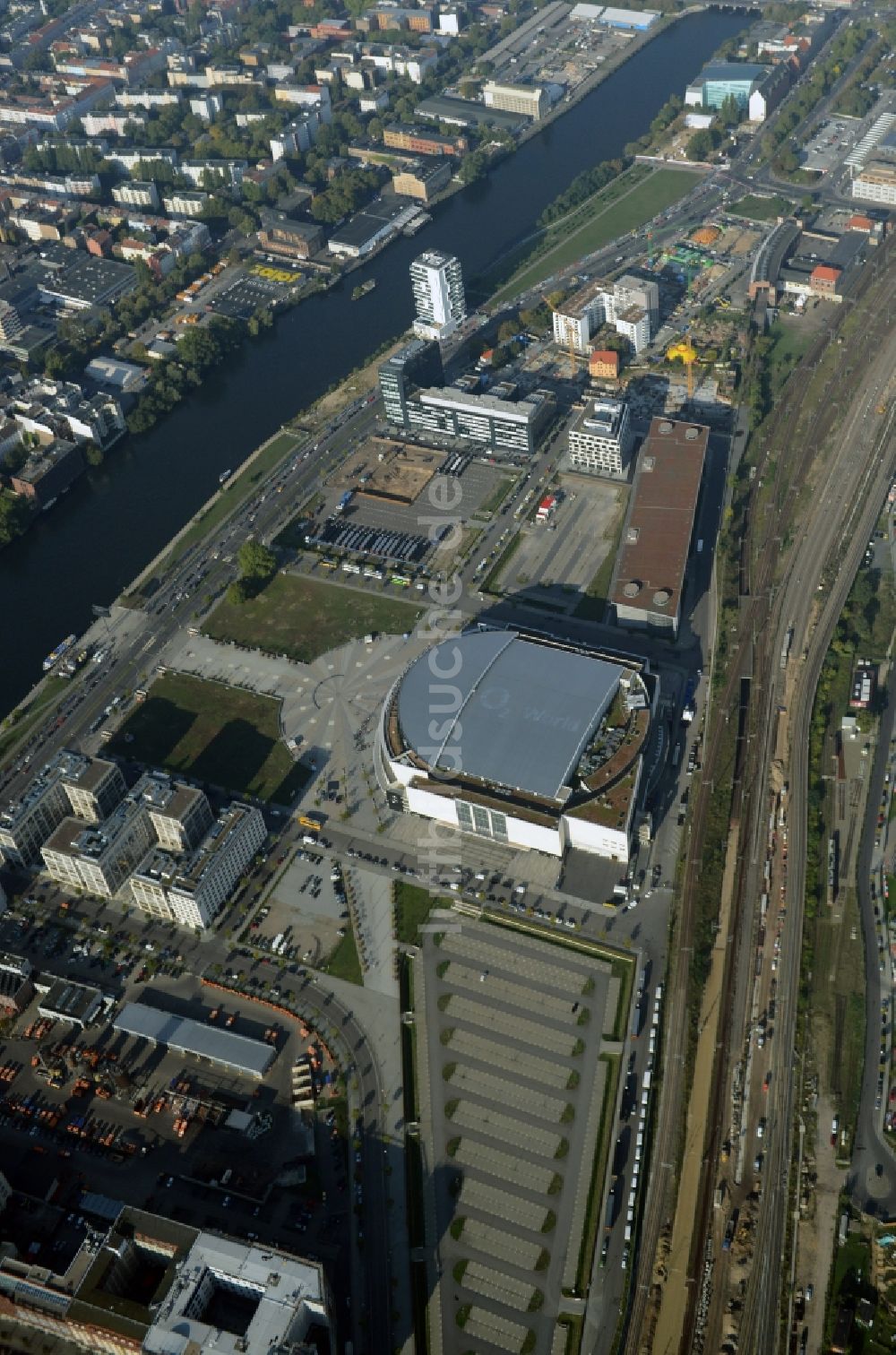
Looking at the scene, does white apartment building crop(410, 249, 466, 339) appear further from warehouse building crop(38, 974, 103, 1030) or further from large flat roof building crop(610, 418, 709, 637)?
warehouse building crop(38, 974, 103, 1030)

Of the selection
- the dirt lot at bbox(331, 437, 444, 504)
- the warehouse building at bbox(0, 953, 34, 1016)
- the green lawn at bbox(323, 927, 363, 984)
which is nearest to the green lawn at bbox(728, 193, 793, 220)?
the dirt lot at bbox(331, 437, 444, 504)

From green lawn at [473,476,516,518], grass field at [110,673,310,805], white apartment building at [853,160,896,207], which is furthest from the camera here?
white apartment building at [853,160,896,207]

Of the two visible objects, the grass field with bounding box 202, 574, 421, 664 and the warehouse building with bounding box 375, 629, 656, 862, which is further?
the grass field with bounding box 202, 574, 421, 664

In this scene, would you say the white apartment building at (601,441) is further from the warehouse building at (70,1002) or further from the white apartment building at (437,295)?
the warehouse building at (70,1002)

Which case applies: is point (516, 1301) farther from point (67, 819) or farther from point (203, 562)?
point (203, 562)

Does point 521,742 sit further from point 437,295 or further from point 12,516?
point 437,295

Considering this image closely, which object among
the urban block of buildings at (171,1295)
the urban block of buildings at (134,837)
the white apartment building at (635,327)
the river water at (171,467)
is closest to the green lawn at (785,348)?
the white apartment building at (635,327)

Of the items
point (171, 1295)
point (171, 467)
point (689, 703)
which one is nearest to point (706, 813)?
point (689, 703)

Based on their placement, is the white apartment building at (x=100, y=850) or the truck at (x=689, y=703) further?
the truck at (x=689, y=703)
